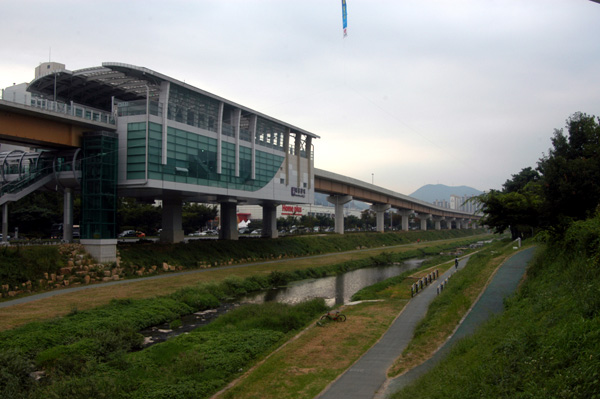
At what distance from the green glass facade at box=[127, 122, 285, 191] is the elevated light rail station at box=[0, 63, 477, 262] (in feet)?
0.28

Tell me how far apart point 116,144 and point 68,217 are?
7638 millimetres

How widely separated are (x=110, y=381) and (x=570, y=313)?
12697mm

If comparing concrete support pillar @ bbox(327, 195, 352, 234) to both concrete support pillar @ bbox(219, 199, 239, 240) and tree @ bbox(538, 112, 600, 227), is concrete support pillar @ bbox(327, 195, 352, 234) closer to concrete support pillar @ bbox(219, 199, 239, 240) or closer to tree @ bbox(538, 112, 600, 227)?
concrete support pillar @ bbox(219, 199, 239, 240)

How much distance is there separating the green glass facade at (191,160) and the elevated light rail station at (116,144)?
86 millimetres

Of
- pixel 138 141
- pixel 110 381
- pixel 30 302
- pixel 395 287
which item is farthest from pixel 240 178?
pixel 110 381

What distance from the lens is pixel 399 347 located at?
55.2 feet

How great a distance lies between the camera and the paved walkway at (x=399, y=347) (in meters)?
12.6

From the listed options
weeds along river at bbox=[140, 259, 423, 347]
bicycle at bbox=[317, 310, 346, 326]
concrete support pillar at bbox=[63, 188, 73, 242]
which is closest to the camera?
bicycle at bbox=[317, 310, 346, 326]

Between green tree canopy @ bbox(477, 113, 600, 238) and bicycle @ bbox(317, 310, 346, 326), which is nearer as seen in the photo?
green tree canopy @ bbox(477, 113, 600, 238)

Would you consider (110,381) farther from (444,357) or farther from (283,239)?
(283,239)

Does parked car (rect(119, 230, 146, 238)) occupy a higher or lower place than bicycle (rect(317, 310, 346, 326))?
higher

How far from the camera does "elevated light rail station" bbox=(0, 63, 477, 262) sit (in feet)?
113

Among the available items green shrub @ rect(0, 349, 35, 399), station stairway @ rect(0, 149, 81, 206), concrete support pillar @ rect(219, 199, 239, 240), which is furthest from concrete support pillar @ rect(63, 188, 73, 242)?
green shrub @ rect(0, 349, 35, 399)

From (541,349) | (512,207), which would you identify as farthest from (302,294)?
(541,349)
